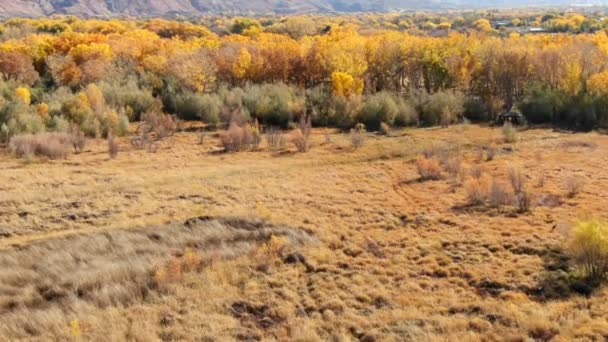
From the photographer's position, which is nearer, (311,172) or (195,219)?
(195,219)

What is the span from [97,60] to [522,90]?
38.6m

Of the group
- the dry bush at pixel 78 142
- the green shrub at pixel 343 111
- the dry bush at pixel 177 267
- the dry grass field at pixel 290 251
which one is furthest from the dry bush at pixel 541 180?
the dry bush at pixel 78 142

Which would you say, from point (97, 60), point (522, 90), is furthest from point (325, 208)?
point (97, 60)

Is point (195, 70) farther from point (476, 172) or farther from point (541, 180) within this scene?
point (541, 180)

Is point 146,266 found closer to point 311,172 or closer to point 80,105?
point 311,172

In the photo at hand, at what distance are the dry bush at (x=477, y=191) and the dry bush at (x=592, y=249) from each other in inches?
304

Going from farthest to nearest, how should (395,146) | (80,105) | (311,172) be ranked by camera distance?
(80,105) → (395,146) → (311,172)

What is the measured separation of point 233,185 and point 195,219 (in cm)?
576

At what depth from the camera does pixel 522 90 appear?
Result: 159 feet

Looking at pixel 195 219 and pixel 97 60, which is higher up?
pixel 97 60

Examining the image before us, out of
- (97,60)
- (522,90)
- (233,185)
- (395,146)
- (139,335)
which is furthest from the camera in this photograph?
(97,60)

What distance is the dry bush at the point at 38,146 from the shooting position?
33.3 m

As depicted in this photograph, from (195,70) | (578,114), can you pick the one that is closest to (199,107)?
(195,70)

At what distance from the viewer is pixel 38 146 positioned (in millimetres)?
33656
